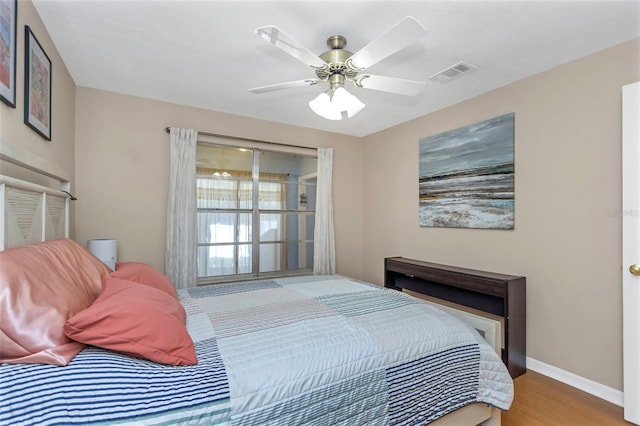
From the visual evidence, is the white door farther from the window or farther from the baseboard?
the window

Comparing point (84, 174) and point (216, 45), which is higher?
point (216, 45)

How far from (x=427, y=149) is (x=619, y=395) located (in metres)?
2.54

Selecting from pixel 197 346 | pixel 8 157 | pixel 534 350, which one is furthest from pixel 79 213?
pixel 534 350

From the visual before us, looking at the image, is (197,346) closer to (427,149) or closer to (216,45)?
(216,45)

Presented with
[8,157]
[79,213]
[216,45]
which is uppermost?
[216,45]

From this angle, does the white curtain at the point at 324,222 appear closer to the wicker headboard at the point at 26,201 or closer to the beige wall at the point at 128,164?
the beige wall at the point at 128,164

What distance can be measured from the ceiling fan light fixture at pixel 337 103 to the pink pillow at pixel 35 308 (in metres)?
1.61

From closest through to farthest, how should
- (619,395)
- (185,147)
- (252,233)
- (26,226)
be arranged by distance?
(26,226) < (619,395) < (185,147) < (252,233)

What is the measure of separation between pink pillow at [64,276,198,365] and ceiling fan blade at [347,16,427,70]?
160cm

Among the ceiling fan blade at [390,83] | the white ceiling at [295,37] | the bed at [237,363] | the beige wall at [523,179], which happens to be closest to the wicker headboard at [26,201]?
the bed at [237,363]

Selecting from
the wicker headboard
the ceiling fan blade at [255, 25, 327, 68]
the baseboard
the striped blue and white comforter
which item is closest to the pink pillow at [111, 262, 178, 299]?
the striped blue and white comforter

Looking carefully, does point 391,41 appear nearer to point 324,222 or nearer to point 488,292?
point 488,292

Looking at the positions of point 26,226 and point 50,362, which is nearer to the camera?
point 50,362

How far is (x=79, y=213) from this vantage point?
2.88 metres
